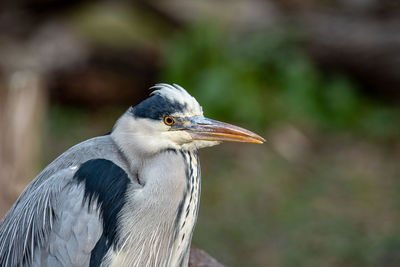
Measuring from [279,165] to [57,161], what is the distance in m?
3.42

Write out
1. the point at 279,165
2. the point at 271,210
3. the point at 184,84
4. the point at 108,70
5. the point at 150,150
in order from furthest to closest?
1. the point at 108,70
2. the point at 184,84
3. the point at 279,165
4. the point at 271,210
5. the point at 150,150

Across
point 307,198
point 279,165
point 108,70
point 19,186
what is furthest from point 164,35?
point 19,186

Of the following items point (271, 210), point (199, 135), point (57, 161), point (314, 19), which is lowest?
point (271, 210)

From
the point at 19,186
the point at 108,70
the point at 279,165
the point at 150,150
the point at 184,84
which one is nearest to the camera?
the point at 150,150

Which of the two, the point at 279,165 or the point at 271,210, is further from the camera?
the point at 279,165

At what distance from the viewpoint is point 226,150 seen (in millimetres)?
5949

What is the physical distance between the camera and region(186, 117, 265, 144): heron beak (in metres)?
2.50

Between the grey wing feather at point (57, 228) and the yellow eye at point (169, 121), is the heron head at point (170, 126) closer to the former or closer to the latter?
the yellow eye at point (169, 121)

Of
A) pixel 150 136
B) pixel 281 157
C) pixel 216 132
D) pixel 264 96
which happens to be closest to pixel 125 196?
pixel 150 136

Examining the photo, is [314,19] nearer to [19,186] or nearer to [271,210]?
[271,210]

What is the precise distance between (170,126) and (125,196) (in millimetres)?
333

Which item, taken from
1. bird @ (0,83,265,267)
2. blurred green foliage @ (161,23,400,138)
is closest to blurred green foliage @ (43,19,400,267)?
blurred green foliage @ (161,23,400,138)

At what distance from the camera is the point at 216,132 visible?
2.52 meters

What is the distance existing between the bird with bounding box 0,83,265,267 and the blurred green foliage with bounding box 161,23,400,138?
11.3 ft
